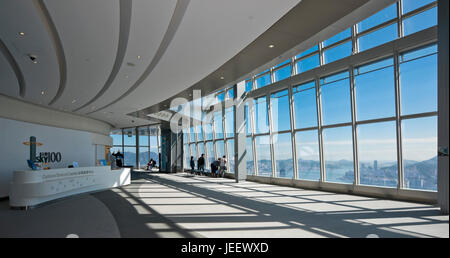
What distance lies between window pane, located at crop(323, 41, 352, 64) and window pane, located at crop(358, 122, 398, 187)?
247cm

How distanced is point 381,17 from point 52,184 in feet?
36.1

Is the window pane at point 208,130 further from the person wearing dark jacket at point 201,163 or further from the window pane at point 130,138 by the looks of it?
the window pane at point 130,138

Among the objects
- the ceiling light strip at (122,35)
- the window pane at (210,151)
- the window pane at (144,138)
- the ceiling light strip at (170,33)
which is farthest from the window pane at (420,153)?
the window pane at (144,138)

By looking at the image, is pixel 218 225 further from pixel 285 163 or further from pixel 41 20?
pixel 285 163

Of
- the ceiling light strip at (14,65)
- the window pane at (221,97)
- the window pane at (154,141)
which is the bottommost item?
the window pane at (154,141)

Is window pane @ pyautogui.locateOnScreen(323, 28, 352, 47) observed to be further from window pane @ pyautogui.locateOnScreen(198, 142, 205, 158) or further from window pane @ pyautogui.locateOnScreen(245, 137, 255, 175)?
window pane @ pyautogui.locateOnScreen(198, 142, 205, 158)

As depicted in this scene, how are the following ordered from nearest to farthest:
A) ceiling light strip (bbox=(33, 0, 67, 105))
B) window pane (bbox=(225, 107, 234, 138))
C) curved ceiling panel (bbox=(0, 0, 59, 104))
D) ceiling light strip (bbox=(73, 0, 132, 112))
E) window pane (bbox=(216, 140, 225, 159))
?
curved ceiling panel (bbox=(0, 0, 59, 104)) < ceiling light strip (bbox=(33, 0, 67, 105)) < ceiling light strip (bbox=(73, 0, 132, 112)) < window pane (bbox=(225, 107, 234, 138)) < window pane (bbox=(216, 140, 225, 159))

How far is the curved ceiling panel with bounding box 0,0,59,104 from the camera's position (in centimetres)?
440

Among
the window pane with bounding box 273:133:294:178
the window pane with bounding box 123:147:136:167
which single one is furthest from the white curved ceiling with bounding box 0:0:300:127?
the window pane with bounding box 123:147:136:167

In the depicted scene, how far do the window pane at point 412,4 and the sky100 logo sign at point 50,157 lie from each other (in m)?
14.2

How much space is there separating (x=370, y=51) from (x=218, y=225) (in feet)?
22.7

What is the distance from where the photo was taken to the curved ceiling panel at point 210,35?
4733 mm

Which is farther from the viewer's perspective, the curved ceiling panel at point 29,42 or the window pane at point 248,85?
the window pane at point 248,85
